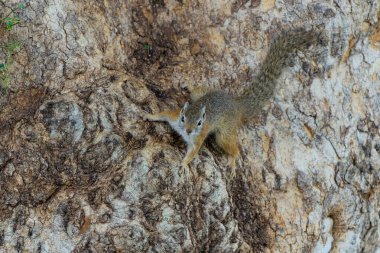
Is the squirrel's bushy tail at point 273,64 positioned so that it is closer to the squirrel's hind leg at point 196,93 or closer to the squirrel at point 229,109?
the squirrel at point 229,109

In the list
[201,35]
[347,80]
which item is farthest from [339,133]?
[201,35]

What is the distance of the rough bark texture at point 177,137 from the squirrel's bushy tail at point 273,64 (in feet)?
0.25

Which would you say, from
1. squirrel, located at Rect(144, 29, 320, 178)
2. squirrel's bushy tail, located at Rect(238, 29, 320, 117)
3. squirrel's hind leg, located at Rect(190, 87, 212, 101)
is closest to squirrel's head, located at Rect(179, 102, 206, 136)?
squirrel, located at Rect(144, 29, 320, 178)

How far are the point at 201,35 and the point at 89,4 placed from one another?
95cm

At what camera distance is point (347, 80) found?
15.4 ft

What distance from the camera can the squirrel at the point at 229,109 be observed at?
3.90 m

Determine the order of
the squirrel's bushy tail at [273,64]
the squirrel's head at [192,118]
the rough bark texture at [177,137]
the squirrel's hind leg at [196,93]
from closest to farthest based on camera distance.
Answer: the rough bark texture at [177,137] → the squirrel's head at [192,118] → the squirrel's hind leg at [196,93] → the squirrel's bushy tail at [273,64]

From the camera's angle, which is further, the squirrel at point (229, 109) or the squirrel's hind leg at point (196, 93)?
the squirrel's hind leg at point (196, 93)

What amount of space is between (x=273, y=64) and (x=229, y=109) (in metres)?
0.57

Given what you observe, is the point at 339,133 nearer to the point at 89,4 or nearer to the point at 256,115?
the point at 256,115

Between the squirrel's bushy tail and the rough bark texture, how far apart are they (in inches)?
3.0

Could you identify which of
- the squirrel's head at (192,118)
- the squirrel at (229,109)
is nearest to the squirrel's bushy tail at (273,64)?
the squirrel at (229,109)

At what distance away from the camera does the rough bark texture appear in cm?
351

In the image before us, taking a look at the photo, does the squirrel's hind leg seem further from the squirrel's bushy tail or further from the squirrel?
the squirrel's bushy tail
